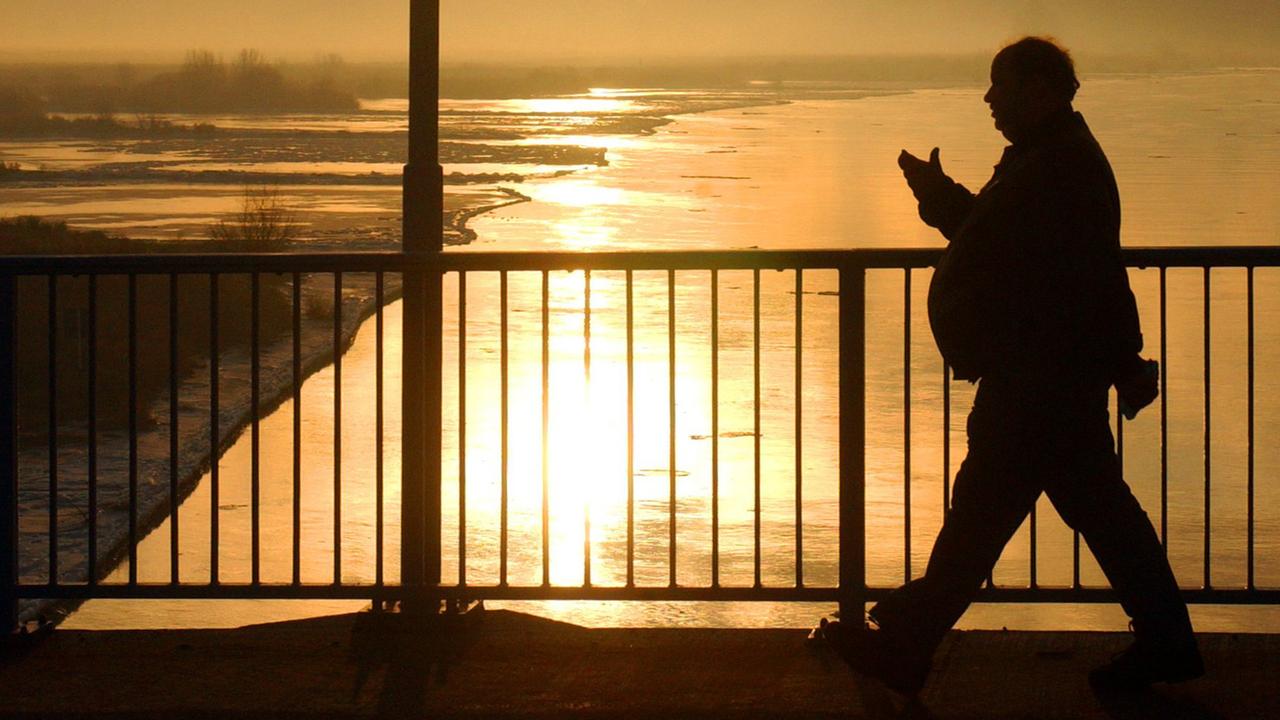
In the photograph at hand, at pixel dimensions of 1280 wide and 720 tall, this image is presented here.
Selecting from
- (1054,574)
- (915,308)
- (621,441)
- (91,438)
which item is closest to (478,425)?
(621,441)

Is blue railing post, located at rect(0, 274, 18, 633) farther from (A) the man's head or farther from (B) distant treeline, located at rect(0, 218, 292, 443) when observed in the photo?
(B) distant treeline, located at rect(0, 218, 292, 443)

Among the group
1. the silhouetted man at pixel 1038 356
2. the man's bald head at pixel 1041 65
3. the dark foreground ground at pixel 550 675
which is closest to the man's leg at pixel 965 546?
the silhouetted man at pixel 1038 356

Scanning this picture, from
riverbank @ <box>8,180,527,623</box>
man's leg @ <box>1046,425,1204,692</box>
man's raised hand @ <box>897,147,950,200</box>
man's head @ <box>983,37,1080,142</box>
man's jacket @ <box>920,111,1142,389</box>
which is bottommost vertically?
riverbank @ <box>8,180,527,623</box>

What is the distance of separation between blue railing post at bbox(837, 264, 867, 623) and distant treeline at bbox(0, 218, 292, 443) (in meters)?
17.0

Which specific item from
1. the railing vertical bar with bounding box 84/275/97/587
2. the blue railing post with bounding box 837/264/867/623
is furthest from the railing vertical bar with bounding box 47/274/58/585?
the blue railing post with bounding box 837/264/867/623

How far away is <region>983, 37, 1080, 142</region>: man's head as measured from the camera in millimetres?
4949

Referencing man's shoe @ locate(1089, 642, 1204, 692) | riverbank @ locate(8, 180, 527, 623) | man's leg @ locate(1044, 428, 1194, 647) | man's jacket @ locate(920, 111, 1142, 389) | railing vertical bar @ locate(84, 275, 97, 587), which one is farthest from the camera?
riverbank @ locate(8, 180, 527, 623)

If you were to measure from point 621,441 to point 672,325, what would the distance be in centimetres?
1329

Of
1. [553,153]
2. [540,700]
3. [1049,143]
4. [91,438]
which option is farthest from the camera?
[553,153]

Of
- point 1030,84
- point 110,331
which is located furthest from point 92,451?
point 110,331

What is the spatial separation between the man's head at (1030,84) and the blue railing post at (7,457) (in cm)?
326

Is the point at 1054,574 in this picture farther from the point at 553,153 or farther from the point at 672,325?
the point at 553,153

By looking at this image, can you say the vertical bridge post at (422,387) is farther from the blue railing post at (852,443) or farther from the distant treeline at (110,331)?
the distant treeline at (110,331)

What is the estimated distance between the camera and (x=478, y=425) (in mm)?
20375
